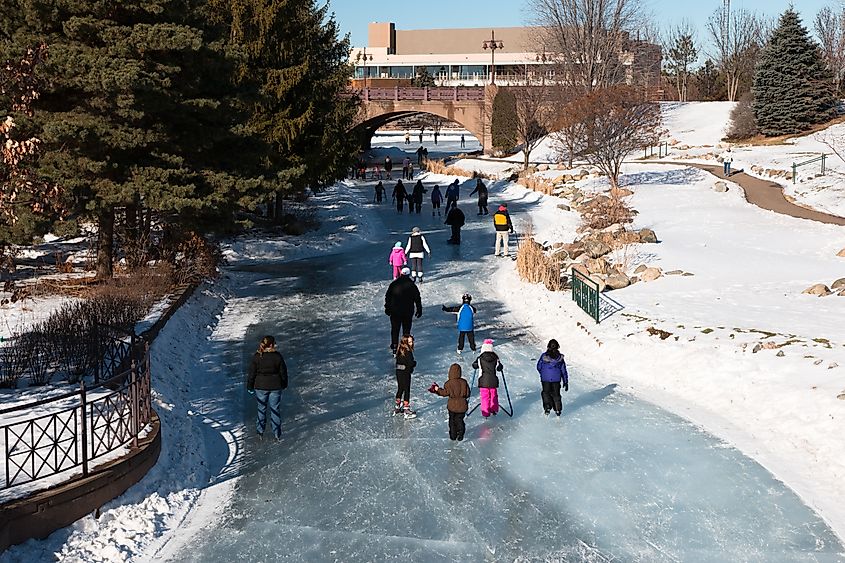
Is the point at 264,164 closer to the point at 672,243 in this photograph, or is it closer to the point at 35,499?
the point at 672,243

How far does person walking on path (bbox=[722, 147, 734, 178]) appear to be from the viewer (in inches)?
1624

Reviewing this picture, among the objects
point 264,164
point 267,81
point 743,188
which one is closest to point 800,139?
point 743,188

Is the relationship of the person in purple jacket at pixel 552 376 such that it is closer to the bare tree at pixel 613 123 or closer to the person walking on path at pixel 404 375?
the person walking on path at pixel 404 375

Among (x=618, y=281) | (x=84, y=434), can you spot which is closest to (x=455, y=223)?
(x=618, y=281)

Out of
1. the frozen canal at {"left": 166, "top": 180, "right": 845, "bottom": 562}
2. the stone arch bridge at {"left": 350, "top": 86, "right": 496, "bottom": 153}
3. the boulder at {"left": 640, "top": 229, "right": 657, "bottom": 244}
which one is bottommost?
the frozen canal at {"left": 166, "top": 180, "right": 845, "bottom": 562}

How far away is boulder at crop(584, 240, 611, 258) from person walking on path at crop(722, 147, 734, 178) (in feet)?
61.9

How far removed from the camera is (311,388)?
44.1 ft

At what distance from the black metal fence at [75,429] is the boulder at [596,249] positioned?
1458 centimetres

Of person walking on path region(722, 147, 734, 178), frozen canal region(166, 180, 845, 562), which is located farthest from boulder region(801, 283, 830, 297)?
person walking on path region(722, 147, 734, 178)

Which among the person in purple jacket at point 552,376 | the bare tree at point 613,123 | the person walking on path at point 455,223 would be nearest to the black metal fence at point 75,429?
the person in purple jacket at point 552,376

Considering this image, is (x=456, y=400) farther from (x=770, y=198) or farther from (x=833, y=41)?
(x=833, y=41)

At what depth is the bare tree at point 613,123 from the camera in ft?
115

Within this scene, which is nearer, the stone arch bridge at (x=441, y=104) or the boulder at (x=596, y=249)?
the boulder at (x=596, y=249)

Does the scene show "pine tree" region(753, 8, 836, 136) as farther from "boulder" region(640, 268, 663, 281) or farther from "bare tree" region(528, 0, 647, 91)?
"boulder" region(640, 268, 663, 281)
